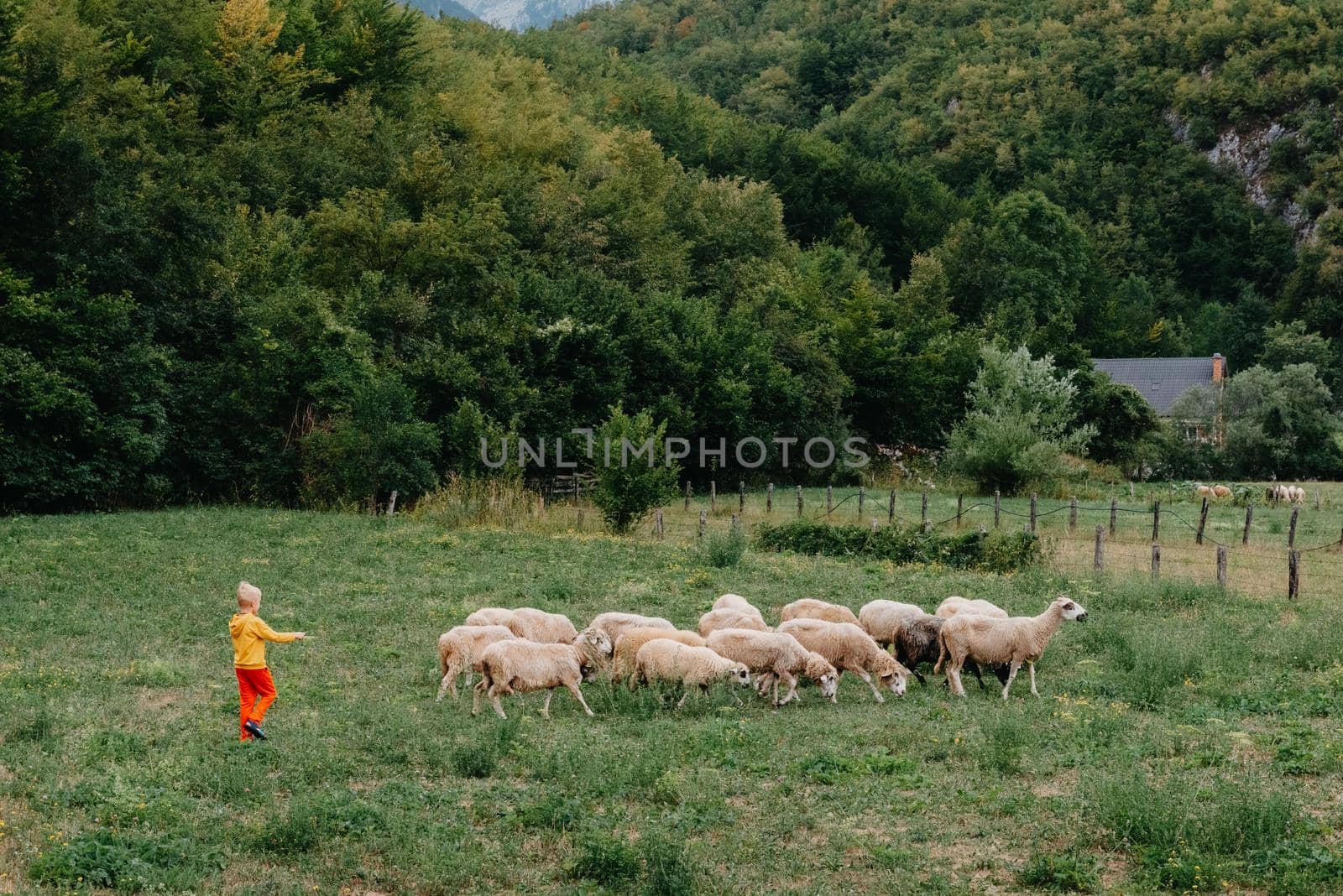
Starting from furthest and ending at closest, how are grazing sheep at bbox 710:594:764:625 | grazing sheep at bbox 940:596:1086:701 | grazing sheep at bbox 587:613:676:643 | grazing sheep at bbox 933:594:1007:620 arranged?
1. grazing sheep at bbox 710:594:764:625
2. grazing sheep at bbox 933:594:1007:620
3. grazing sheep at bbox 587:613:676:643
4. grazing sheep at bbox 940:596:1086:701

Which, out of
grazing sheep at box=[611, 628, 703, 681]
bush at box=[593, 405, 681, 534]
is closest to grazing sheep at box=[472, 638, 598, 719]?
grazing sheep at box=[611, 628, 703, 681]

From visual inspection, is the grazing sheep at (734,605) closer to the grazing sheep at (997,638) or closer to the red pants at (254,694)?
the grazing sheep at (997,638)

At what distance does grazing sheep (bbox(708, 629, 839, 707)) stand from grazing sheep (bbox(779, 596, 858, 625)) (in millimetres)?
2366

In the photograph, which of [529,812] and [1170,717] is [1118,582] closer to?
[1170,717]

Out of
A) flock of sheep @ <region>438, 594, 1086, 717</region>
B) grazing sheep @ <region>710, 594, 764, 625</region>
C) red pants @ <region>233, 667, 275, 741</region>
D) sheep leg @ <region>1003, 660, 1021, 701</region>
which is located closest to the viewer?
red pants @ <region>233, 667, 275, 741</region>

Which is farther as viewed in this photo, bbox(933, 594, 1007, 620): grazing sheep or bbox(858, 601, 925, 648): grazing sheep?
bbox(933, 594, 1007, 620): grazing sheep

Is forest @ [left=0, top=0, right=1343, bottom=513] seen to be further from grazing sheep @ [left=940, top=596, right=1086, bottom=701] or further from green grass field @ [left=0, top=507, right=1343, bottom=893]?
grazing sheep @ [left=940, top=596, right=1086, bottom=701]

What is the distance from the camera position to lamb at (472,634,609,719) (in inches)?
555

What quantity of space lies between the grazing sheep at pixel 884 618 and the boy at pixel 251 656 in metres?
8.32

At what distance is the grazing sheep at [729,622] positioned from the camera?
16.7 m

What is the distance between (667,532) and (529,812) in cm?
2284

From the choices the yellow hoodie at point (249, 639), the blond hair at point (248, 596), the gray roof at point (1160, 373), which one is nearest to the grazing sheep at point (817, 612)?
the yellow hoodie at point (249, 639)

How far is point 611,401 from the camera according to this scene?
47031mm

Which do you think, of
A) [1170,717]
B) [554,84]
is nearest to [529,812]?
[1170,717]
